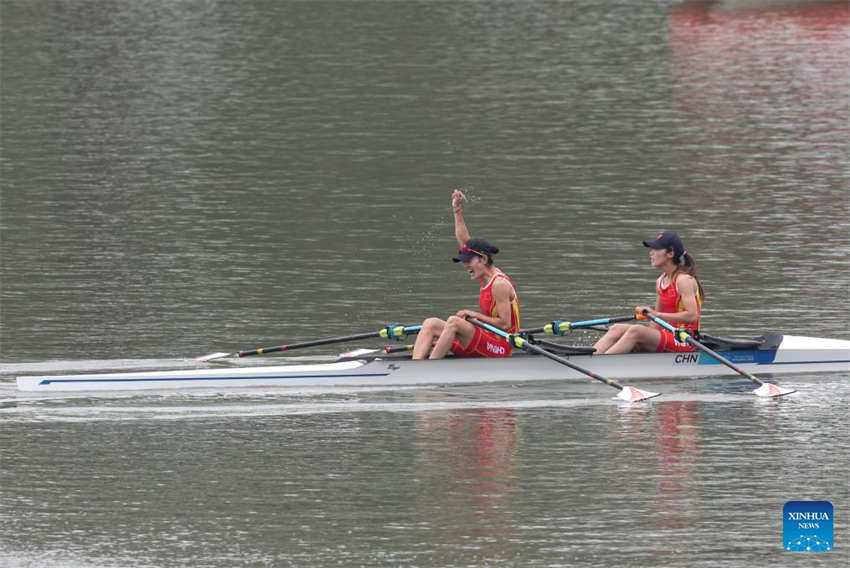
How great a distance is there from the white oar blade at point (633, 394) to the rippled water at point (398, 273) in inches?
6.9

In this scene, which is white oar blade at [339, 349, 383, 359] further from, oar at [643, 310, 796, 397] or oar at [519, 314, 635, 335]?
oar at [643, 310, 796, 397]

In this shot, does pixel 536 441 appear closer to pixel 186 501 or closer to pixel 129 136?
pixel 186 501

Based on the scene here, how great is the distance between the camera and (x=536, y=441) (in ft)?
58.1

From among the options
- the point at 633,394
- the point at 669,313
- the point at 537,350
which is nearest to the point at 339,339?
the point at 537,350

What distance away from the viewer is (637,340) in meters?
20.8

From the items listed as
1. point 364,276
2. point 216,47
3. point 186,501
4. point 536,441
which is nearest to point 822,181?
point 364,276

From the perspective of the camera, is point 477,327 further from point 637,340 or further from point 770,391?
point 770,391

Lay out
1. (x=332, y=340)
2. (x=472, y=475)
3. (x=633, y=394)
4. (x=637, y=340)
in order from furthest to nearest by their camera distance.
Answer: (x=332, y=340)
(x=637, y=340)
(x=633, y=394)
(x=472, y=475)

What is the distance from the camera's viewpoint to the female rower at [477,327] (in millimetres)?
20406

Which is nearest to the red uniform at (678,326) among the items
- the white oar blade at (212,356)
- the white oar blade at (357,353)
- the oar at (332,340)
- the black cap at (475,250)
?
the black cap at (475,250)

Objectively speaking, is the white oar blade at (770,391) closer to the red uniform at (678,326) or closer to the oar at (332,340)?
the red uniform at (678,326)

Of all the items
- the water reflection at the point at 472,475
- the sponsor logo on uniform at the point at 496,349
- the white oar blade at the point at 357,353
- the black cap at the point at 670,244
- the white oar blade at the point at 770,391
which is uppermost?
the black cap at the point at 670,244

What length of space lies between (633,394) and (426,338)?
2.52 metres

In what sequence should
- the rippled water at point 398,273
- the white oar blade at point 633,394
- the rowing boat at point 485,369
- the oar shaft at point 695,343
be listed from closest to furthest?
1. the rippled water at point 398,273
2. the white oar blade at point 633,394
3. the rowing boat at point 485,369
4. the oar shaft at point 695,343
